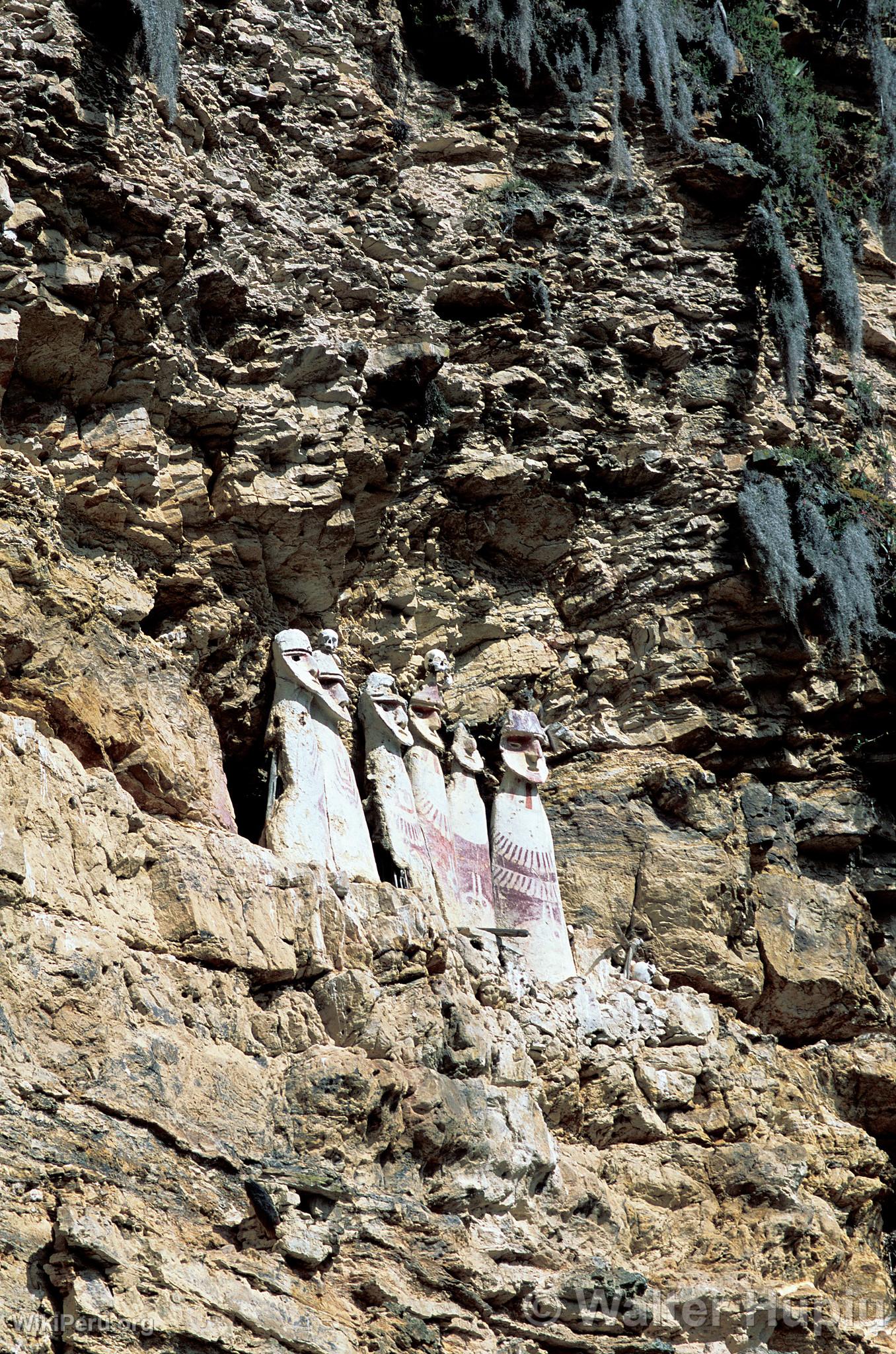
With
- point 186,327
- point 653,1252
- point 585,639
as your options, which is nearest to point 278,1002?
point 653,1252

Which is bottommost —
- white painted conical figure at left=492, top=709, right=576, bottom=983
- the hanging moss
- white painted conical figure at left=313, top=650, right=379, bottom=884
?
white painted conical figure at left=492, top=709, right=576, bottom=983

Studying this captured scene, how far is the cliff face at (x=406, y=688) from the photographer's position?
6.67 meters

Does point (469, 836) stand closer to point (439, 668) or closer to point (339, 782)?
point (439, 668)

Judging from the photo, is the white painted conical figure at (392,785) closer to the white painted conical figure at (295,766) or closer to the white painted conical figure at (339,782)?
the white painted conical figure at (339,782)

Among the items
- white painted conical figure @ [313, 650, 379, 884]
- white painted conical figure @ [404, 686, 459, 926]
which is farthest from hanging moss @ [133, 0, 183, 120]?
white painted conical figure @ [404, 686, 459, 926]

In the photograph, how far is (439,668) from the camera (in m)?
11.0

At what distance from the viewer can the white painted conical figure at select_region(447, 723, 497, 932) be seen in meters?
10.2

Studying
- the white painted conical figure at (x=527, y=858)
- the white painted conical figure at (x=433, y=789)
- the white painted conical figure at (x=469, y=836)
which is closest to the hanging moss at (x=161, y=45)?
the white painted conical figure at (x=433, y=789)

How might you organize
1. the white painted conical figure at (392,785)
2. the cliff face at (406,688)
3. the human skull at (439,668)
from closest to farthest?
the cliff face at (406,688)
the white painted conical figure at (392,785)
the human skull at (439,668)

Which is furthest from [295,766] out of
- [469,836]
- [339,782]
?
[469,836]

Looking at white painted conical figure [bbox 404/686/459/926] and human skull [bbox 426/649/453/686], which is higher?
human skull [bbox 426/649/453/686]

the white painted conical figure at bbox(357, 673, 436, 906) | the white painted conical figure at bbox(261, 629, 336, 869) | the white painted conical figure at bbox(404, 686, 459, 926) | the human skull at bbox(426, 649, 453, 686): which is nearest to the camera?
the white painted conical figure at bbox(261, 629, 336, 869)

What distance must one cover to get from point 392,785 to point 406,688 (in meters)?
1.27

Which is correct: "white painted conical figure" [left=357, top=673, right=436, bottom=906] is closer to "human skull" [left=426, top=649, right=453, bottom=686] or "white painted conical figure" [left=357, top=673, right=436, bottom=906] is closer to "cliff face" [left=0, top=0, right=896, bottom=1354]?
"human skull" [left=426, top=649, right=453, bottom=686]
